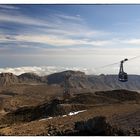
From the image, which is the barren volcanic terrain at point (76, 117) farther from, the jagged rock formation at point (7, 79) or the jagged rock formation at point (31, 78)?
the jagged rock formation at point (31, 78)

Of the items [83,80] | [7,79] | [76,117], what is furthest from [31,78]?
[76,117]

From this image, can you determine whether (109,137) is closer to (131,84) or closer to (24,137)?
(24,137)

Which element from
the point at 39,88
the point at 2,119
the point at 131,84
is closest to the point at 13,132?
the point at 2,119

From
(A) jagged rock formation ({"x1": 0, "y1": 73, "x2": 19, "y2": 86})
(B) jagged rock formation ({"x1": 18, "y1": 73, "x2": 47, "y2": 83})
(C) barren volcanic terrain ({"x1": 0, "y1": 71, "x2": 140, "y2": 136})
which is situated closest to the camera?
(C) barren volcanic terrain ({"x1": 0, "y1": 71, "x2": 140, "y2": 136})

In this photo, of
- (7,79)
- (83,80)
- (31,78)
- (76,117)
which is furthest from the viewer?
(31,78)

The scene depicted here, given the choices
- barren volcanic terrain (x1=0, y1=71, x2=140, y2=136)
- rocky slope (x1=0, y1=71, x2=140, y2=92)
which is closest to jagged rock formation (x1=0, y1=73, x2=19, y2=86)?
rocky slope (x1=0, y1=71, x2=140, y2=92)

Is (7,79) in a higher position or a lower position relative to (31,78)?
higher

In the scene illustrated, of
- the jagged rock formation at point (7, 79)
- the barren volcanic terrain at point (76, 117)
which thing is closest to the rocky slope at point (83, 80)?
the jagged rock formation at point (7, 79)

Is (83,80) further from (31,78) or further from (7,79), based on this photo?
(7,79)

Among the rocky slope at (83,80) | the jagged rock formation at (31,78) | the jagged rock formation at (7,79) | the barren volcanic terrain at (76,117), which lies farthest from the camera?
the jagged rock formation at (31,78)

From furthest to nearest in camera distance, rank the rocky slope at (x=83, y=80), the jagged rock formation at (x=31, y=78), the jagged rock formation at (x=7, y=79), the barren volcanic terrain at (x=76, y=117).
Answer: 1. the jagged rock formation at (x=31, y=78)
2. the rocky slope at (x=83, y=80)
3. the jagged rock formation at (x=7, y=79)
4. the barren volcanic terrain at (x=76, y=117)

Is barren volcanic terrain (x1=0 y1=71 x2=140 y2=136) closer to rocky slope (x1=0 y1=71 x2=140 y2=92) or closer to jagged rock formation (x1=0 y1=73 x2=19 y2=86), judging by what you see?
jagged rock formation (x1=0 y1=73 x2=19 y2=86)
